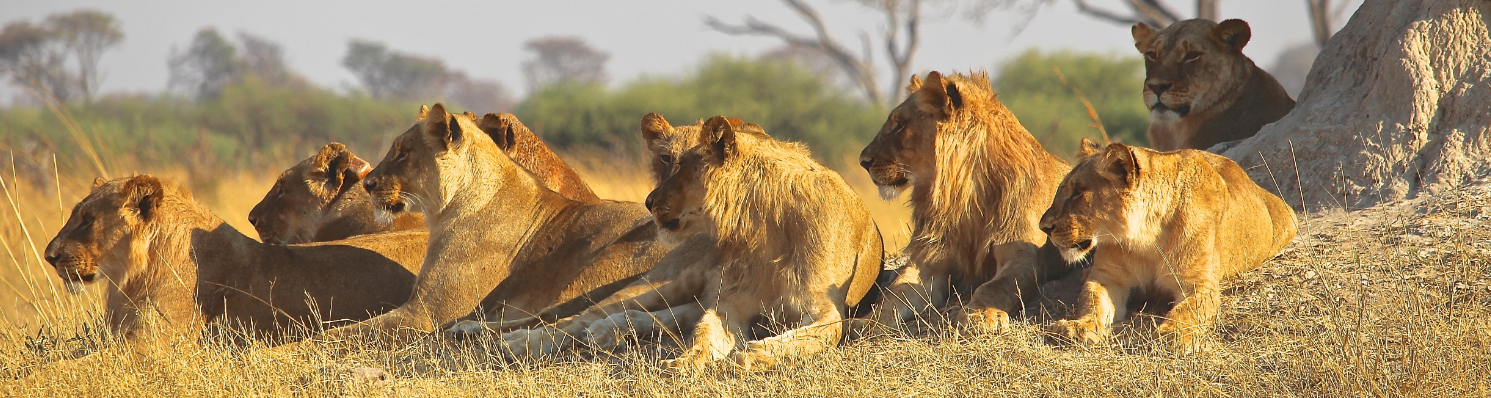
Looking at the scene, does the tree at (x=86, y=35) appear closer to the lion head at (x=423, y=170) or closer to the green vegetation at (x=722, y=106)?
the green vegetation at (x=722, y=106)

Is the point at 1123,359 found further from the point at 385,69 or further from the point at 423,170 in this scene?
the point at 385,69

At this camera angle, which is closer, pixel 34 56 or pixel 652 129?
pixel 652 129

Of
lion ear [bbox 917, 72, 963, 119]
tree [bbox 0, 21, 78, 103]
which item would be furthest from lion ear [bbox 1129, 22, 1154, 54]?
tree [bbox 0, 21, 78, 103]

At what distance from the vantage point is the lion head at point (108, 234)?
4.73 m

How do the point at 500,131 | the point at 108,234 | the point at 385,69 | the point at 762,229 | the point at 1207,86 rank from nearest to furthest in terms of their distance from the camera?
the point at 762,229
the point at 108,234
the point at 500,131
the point at 1207,86
the point at 385,69

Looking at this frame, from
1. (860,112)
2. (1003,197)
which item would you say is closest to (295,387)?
(1003,197)

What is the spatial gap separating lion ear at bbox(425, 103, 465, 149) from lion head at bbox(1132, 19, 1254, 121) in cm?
303

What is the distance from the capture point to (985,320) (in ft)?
13.0

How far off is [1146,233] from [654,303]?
1.73 m

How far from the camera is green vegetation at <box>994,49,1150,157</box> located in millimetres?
21703

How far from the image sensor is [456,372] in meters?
4.17

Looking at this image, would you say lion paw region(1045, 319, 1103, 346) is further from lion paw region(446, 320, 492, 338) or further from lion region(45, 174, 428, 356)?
lion region(45, 174, 428, 356)

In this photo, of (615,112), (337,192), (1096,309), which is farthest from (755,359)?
(615,112)

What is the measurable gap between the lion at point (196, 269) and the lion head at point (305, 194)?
602 mm
